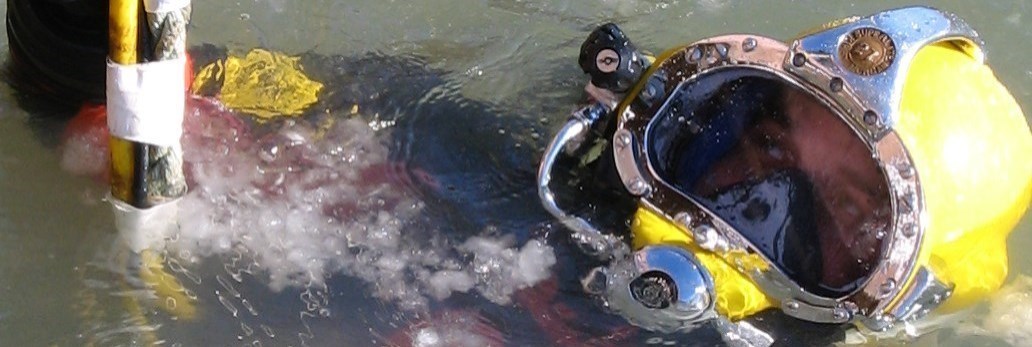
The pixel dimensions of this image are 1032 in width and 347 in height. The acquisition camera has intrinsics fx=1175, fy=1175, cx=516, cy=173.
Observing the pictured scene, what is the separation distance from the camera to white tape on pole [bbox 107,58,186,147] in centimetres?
134

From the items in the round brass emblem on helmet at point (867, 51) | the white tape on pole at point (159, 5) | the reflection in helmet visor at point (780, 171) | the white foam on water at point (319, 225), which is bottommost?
the white foam on water at point (319, 225)

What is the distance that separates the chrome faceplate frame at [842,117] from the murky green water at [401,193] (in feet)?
0.62

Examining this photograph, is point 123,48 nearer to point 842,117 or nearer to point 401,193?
point 401,193

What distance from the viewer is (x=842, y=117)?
1400 millimetres

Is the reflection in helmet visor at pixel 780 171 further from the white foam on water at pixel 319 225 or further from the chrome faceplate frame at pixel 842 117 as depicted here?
the white foam on water at pixel 319 225

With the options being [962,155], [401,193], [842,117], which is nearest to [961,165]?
[962,155]

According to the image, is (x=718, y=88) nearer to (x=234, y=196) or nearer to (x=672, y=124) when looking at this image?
(x=672, y=124)

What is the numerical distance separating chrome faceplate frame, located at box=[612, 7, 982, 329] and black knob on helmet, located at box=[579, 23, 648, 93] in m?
0.04

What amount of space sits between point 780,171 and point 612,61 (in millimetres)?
267

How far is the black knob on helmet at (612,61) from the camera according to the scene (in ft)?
5.19

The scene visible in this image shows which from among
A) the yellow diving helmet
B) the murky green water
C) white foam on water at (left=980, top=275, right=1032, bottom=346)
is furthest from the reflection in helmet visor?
white foam on water at (left=980, top=275, right=1032, bottom=346)

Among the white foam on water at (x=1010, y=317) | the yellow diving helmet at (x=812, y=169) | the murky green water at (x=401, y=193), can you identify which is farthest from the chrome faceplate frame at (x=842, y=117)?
the white foam on water at (x=1010, y=317)

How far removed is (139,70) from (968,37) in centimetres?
99

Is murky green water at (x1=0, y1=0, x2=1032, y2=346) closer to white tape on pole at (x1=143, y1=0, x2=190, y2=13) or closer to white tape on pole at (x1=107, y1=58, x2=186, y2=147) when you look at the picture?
white tape on pole at (x1=107, y1=58, x2=186, y2=147)
